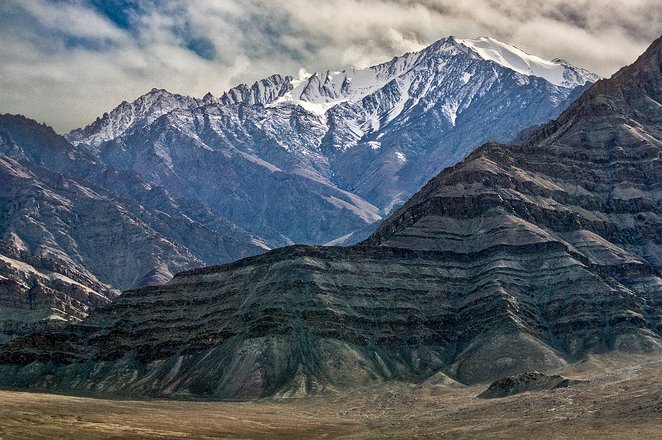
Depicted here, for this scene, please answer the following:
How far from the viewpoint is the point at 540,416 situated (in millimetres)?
155875

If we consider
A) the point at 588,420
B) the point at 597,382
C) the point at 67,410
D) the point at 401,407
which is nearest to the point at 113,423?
the point at 67,410

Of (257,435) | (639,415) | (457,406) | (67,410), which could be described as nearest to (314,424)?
(257,435)

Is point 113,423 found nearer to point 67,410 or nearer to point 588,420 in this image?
point 67,410

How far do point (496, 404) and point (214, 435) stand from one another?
60.9 meters

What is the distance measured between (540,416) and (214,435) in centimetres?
5556

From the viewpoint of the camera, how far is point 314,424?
171500 mm

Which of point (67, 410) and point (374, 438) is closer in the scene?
point (374, 438)

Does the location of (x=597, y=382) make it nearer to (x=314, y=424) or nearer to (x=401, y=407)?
(x=401, y=407)

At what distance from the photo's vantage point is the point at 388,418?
7057 inches

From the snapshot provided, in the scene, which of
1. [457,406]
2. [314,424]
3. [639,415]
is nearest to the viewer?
[639,415]

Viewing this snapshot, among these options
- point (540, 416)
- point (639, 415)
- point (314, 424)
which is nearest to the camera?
point (639, 415)

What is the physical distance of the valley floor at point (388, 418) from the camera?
141625 millimetres

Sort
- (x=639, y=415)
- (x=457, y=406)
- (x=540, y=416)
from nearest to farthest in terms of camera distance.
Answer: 1. (x=639, y=415)
2. (x=540, y=416)
3. (x=457, y=406)

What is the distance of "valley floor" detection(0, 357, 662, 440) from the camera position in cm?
14162
